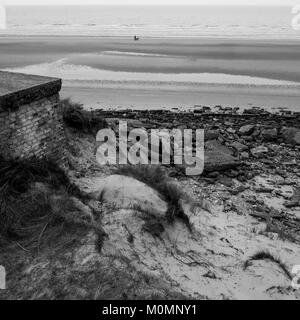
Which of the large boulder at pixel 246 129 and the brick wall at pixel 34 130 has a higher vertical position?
the brick wall at pixel 34 130

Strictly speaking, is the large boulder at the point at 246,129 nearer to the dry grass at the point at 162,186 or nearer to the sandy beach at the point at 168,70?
the sandy beach at the point at 168,70

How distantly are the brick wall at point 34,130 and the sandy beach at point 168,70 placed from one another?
27.6 feet

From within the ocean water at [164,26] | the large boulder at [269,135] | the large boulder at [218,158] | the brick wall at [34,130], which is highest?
the ocean water at [164,26]

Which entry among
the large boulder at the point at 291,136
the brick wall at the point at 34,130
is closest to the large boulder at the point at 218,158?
the large boulder at the point at 291,136

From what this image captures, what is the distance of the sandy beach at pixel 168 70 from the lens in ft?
55.7

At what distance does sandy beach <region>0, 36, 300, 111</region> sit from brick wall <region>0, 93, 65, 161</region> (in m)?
8.43

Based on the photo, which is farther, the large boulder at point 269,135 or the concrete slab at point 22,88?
the large boulder at point 269,135

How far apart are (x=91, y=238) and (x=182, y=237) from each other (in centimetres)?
179

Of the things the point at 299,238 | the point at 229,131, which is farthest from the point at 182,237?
the point at 229,131

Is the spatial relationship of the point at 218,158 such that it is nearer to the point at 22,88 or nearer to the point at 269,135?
the point at 269,135

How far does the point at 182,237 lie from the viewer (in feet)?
21.3

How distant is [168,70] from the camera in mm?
22562

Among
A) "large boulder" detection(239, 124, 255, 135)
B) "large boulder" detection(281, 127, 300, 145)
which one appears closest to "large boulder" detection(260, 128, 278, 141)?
"large boulder" detection(281, 127, 300, 145)

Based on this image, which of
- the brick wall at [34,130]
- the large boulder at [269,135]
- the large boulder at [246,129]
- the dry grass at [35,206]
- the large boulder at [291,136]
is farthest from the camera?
the large boulder at [246,129]
